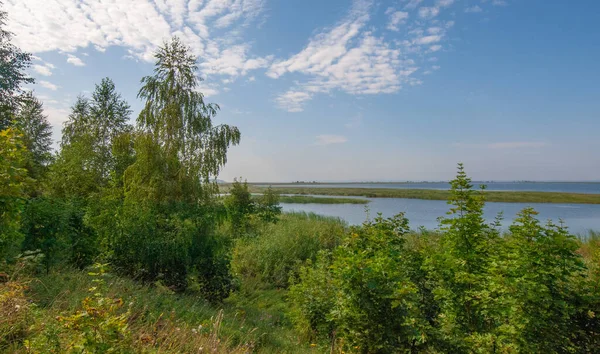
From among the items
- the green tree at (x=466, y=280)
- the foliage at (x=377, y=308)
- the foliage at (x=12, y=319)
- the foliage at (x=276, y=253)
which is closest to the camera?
the foliage at (x=12, y=319)

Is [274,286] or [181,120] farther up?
[181,120]

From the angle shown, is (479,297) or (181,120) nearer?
(479,297)

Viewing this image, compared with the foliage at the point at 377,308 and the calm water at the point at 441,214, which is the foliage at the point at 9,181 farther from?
the calm water at the point at 441,214

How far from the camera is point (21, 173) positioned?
3582 mm

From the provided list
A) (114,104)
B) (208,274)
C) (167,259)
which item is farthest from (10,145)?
(114,104)

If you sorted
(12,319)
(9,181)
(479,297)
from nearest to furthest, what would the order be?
1. (12,319)
2. (9,181)
3. (479,297)

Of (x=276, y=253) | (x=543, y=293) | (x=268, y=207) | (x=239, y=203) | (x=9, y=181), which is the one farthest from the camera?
(x=268, y=207)

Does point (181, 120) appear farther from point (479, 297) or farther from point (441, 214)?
point (441, 214)

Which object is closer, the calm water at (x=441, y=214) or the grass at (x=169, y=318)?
the grass at (x=169, y=318)

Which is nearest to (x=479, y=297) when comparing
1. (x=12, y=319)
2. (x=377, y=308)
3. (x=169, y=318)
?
(x=377, y=308)

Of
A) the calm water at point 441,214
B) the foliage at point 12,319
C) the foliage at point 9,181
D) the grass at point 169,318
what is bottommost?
the calm water at point 441,214

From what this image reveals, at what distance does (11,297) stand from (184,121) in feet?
32.6

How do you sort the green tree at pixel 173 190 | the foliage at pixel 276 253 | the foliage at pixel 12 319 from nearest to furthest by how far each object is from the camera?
the foliage at pixel 12 319 → the green tree at pixel 173 190 → the foliage at pixel 276 253

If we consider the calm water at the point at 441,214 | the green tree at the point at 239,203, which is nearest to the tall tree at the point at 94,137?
the green tree at the point at 239,203
